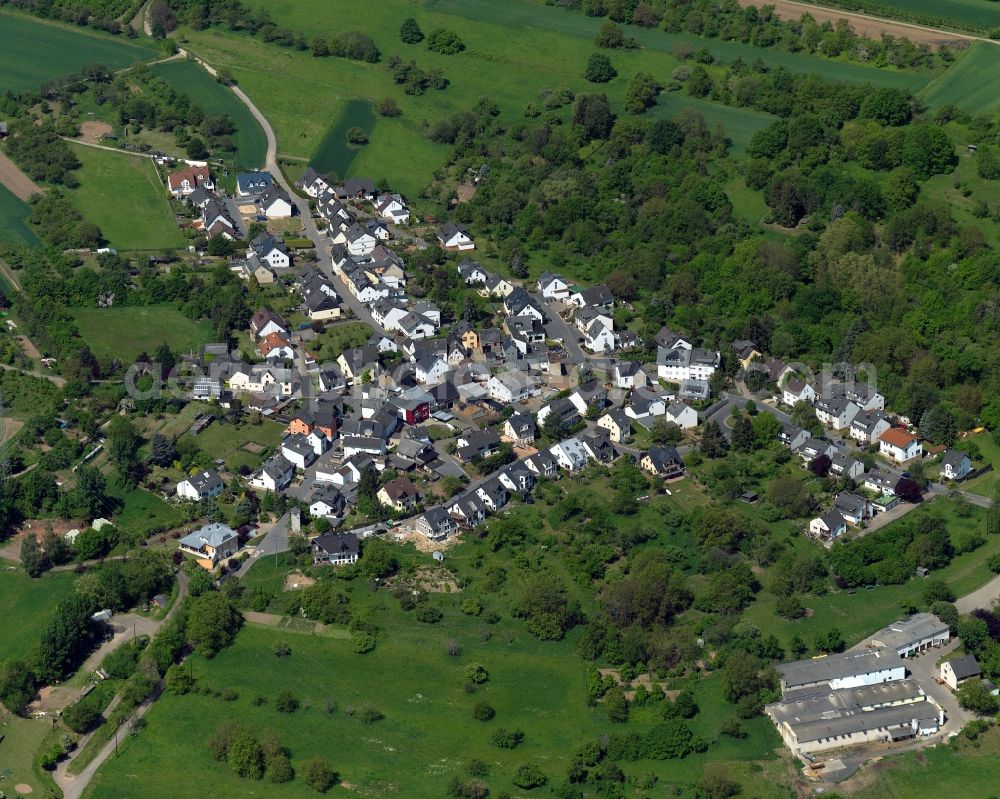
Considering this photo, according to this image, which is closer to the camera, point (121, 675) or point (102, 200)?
point (121, 675)

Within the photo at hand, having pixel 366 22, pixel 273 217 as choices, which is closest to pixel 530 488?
pixel 273 217

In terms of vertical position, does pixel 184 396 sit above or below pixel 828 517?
below

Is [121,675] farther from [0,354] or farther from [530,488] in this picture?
[0,354]

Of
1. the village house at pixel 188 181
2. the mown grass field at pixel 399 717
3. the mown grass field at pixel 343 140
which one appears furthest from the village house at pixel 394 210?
the mown grass field at pixel 399 717

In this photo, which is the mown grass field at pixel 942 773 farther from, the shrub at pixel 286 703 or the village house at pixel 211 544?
the village house at pixel 211 544

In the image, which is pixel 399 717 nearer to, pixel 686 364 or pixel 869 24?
pixel 686 364

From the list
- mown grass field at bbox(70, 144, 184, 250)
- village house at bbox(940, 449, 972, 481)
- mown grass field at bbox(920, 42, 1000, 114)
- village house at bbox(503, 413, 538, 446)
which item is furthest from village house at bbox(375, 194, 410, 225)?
village house at bbox(940, 449, 972, 481)

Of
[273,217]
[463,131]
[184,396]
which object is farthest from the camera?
[463,131]

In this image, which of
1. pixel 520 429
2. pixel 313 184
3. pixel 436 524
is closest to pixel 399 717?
pixel 436 524
